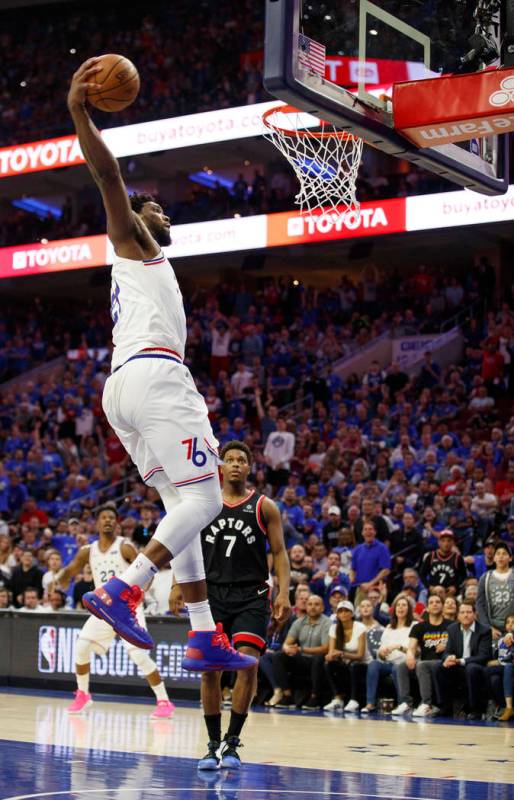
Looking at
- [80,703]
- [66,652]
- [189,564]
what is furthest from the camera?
[66,652]

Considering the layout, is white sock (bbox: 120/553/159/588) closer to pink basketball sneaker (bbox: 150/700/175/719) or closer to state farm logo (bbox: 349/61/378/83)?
state farm logo (bbox: 349/61/378/83)

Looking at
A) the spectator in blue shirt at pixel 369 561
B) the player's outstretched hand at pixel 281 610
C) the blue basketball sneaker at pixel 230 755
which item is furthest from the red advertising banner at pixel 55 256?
the blue basketball sneaker at pixel 230 755

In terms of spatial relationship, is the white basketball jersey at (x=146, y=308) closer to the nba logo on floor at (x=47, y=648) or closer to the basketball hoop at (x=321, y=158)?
the basketball hoop at (x=321, y=158)

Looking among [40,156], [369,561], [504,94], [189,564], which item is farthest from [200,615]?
[40,156]

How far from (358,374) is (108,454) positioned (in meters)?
5.02

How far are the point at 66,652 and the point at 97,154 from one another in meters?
10.1

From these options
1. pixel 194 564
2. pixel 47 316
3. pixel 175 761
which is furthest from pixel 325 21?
pixel 47 316

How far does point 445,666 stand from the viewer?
1170cm

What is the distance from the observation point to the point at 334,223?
19281 millimetres

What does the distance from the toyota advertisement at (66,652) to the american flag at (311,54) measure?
291 inches

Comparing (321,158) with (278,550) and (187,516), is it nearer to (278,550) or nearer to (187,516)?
(278,550)

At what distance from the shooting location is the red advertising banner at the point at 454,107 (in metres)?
7.59

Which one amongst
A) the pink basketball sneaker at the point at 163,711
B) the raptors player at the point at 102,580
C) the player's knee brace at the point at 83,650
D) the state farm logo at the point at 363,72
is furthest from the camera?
the player's knee brace at the point at 83,650

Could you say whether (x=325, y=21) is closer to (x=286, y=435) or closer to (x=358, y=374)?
(x=286, y=435)
